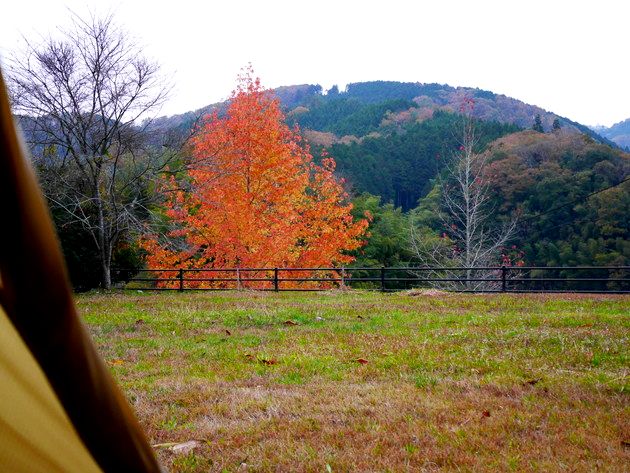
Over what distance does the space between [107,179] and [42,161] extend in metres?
2.33

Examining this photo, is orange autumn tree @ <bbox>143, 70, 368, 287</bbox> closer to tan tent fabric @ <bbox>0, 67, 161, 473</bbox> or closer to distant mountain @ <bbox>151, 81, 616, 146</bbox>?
tan tent fabric @ <bbox>0, 67, 161, 473</bbox>

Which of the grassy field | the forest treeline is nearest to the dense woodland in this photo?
the forest treeline

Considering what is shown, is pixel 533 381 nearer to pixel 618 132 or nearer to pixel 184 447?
pixel 184 447

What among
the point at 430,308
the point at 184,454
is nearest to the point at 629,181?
the point at 430,308

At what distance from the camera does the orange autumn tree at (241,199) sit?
63.9 ft

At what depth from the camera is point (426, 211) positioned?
44.9 m

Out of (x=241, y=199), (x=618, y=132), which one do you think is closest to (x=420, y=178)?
(x=241, y=199)

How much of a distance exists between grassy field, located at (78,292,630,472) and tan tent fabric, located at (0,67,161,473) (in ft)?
8.40

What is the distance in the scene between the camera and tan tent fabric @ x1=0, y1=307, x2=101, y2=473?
0.88 meters

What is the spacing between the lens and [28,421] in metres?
0.91

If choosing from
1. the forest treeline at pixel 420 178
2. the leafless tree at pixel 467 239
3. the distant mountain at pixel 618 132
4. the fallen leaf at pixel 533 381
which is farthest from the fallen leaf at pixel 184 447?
the distant mountain at pixel 618 132

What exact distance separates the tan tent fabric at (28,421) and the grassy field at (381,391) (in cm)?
252

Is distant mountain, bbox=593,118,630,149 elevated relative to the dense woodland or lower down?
elevated

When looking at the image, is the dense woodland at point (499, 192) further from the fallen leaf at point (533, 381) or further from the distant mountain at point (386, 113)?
the fallen leaf at point (533, 381)
